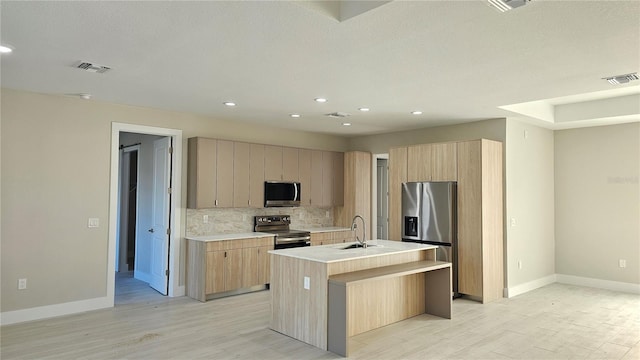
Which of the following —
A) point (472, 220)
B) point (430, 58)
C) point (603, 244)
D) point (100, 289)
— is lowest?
point (100, 289)

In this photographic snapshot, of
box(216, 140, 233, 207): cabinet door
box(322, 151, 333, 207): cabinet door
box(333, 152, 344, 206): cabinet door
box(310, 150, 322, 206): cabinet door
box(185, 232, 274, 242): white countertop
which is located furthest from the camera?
box(333, 152, 344, 206): cabinet door

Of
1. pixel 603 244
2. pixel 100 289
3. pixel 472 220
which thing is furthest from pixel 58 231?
pixel 603 244

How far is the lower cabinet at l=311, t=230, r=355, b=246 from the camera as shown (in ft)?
23.2

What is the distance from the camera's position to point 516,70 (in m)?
3.83

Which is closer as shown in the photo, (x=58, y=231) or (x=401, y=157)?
(x=58, y=231)

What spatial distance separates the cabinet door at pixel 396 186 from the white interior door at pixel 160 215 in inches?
133

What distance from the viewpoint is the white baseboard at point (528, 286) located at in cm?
604

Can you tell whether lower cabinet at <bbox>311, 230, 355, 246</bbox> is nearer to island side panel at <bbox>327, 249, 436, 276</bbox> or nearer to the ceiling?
island side panel at <bbox>327, 249, 436, 276</bbox>

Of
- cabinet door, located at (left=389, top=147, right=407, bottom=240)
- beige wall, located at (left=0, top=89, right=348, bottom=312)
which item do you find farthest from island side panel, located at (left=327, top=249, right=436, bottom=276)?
beige wall, located at (left=0, top=89, right=348, bottom=312)

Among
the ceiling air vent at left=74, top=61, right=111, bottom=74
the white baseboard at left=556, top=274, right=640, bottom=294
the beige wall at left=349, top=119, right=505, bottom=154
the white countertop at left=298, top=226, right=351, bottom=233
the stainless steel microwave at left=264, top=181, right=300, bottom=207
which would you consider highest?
the ceiling air vent at left=74, top=61, right=111, bottom=74

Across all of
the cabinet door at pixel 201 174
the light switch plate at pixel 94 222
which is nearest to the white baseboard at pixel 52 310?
the light switch plate at pixel 94 222

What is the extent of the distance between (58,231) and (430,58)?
15.1ft

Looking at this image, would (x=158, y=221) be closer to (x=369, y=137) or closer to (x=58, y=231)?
(x=58, y=231)

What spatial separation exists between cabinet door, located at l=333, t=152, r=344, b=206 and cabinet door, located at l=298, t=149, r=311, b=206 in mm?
647
